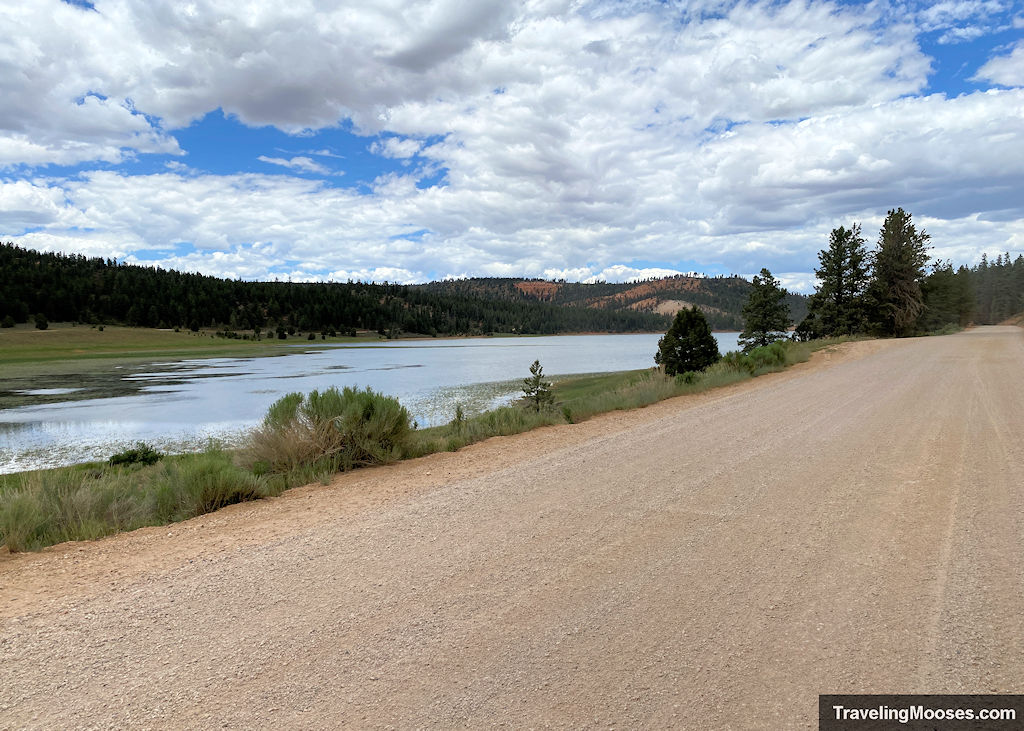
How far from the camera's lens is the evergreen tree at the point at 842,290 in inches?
1992

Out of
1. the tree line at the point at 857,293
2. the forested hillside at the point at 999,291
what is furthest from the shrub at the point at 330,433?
the forested hillside at the point at 999,291

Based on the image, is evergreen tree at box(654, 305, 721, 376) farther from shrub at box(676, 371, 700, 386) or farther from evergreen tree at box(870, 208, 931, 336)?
evergreen tree at box(870, 208, 931, 336)

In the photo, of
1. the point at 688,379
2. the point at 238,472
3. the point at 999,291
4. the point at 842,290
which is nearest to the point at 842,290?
the point at 842,290

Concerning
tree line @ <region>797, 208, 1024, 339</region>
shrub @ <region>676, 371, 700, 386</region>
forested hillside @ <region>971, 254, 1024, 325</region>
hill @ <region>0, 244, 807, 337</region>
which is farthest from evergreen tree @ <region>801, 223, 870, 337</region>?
forested hillside @ <region>971, 254, 1024, 325</region>

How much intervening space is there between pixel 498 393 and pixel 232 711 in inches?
1097

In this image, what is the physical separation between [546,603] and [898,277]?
58361 mm

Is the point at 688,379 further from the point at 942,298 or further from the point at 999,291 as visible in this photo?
the point at 999,291

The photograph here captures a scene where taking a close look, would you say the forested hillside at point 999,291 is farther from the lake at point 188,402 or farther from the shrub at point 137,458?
the shrub at point 137,458

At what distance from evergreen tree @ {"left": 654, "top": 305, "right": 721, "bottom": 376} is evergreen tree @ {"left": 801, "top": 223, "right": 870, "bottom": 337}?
20864 millimetres

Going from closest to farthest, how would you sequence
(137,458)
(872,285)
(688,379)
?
(137,458)
(688,379)
(872,285)

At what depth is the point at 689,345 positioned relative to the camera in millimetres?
35281

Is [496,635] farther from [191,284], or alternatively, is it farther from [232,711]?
[191,284]

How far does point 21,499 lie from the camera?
19.7 feet

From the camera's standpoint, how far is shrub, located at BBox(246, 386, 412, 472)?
868cm
